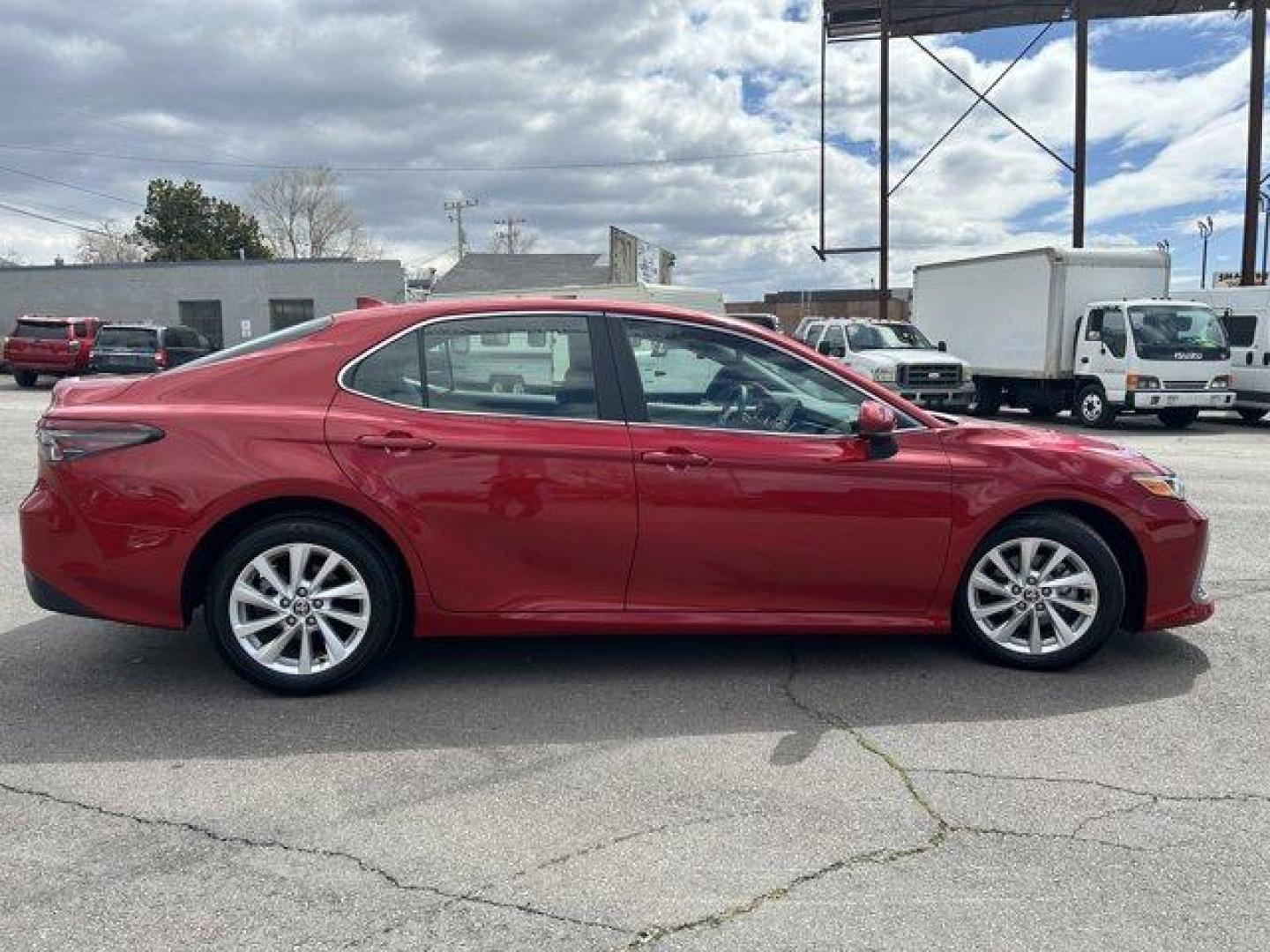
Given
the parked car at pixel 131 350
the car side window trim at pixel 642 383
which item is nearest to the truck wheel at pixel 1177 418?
the car side window trim at pixel 642 383

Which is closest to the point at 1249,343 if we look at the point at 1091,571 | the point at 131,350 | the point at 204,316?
the point at 1091,571

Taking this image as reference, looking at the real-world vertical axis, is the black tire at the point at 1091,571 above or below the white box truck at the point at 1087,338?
below

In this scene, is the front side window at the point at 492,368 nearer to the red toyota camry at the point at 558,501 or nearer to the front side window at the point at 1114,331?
the red toyota camry at the point at 558,501

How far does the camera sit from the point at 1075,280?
18.0m

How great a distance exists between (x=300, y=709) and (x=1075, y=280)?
17.1m

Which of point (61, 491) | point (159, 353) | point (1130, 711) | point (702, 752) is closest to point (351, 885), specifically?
point (702, 752)

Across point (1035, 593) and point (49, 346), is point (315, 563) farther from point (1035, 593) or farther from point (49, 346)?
point (49, 346)

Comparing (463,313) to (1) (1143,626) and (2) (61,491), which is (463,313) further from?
(1) (1143,626)

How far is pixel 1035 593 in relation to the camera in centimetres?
447

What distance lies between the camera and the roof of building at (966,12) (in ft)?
85.1

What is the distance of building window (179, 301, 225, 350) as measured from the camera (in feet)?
126

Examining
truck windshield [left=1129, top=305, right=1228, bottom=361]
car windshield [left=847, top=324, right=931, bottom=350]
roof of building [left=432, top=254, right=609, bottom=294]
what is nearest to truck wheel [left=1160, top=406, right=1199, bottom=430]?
truck windshield [left=1129, top=305, right=1228, bottom=361]

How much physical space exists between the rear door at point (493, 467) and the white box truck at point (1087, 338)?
48.9ft

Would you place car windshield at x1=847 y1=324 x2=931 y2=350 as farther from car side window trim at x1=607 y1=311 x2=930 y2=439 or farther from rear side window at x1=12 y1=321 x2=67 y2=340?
rear side window at x1=12 y1=321 x2=67 y2=340
